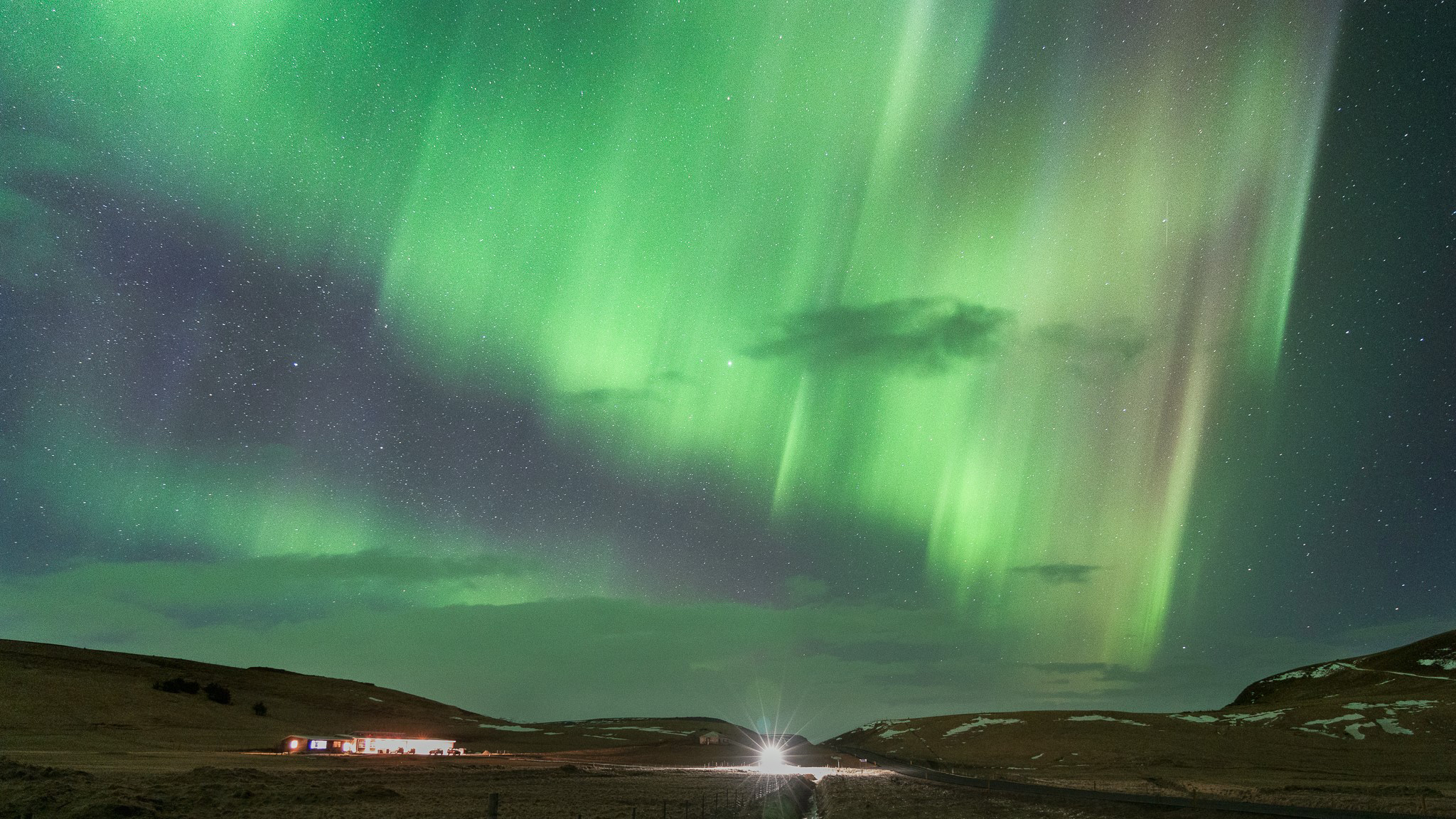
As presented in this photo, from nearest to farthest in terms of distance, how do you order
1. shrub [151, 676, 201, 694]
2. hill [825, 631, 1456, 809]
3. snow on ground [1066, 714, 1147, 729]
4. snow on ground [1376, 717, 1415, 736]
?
hill [825, 631, 1456, 809], snow on ground [1376, 717, 1415, 736], shrub [151, 676, 201, 694], snow on ground [1066, 714, 1147, 729]

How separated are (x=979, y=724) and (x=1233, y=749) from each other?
58.5m

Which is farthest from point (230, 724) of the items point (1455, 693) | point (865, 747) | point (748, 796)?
point (1455, 693)

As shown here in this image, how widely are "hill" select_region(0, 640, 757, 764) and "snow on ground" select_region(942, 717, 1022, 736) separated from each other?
1535 inches

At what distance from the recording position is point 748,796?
5888cm

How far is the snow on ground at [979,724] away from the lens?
166 metres

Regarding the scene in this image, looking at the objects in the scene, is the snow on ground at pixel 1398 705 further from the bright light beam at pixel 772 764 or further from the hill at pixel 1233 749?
the bright light beam at pixel 772 764

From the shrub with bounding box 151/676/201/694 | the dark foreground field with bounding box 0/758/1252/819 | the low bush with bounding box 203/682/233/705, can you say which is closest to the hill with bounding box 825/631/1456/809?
the dark foreground field with bounding box 0/758/1252/819

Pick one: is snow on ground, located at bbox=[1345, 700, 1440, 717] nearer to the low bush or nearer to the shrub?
the low bush

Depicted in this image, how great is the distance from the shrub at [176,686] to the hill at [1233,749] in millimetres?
112016

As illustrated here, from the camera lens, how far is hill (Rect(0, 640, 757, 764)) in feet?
332

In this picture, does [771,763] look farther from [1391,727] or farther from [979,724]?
[1391,727]

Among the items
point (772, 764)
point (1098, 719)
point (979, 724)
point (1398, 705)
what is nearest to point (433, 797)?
point (772, 764)

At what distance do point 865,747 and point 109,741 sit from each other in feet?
408

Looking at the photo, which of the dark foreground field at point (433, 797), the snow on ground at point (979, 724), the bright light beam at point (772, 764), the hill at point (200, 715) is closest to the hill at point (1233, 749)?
the snow on ground at point (979, 724)
